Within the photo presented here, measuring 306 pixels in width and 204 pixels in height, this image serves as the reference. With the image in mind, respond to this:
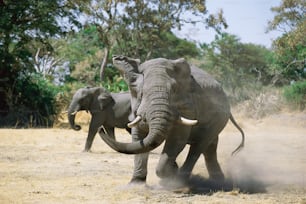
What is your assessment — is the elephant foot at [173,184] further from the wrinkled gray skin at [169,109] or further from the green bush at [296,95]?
the green bush at [296,95]

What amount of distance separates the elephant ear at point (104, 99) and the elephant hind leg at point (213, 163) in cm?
584

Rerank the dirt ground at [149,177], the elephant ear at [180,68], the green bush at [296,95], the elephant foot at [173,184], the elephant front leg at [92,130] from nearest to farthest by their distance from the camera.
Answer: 1. the dirt ground at [149,177]
2. the elephant ear at [180,68]
3. the elephant foot at [173,184]
4. the elephant front leg at [92,130]
5. the green bush at [296,95]

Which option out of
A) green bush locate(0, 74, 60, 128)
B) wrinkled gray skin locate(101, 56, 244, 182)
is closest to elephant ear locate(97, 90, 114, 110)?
wrinkled gray skin locate(101, 56, 244, 182)

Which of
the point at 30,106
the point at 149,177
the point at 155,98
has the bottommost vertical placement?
the point at 149,177

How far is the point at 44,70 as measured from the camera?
→ 50.1 meters

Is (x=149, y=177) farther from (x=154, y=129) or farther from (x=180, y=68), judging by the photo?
(x=154, y=129)

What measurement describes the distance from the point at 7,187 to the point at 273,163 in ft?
13.0

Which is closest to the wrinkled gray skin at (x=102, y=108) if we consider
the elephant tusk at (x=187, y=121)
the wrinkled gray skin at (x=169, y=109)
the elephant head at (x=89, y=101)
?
the elephant head at (x=89, y=101)

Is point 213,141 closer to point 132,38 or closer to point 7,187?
point 7,187

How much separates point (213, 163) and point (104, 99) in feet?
19.8

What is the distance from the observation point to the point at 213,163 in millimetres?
8320

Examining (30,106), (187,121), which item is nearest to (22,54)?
(30,106)

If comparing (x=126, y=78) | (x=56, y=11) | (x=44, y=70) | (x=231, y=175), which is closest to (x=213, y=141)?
(x=231, y=175)

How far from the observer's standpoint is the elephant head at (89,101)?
45.6ft
